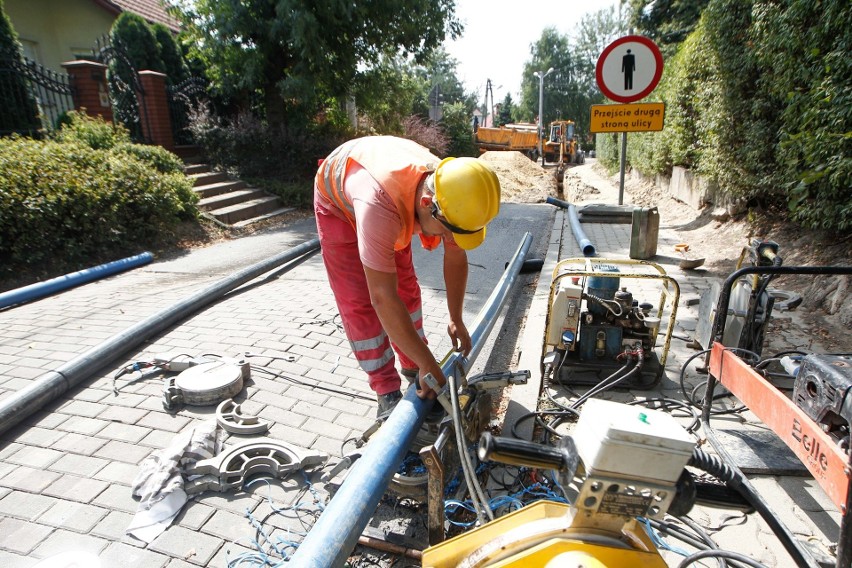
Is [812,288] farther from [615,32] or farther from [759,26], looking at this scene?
[615,32]

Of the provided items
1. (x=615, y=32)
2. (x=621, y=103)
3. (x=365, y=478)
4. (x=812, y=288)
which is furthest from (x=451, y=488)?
(x=615, y=32)

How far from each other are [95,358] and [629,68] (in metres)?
6.06

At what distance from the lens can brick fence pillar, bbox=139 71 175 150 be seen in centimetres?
1221

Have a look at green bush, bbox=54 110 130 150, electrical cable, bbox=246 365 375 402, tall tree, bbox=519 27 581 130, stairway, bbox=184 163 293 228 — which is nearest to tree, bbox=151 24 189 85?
stairway, bbox=184 163 293 228

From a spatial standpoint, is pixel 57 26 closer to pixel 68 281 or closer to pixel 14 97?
pixel 14 97

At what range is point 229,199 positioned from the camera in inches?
430

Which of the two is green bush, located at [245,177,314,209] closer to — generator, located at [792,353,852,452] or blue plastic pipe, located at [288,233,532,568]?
blue plastic pipe, located at [288,233,532,568]

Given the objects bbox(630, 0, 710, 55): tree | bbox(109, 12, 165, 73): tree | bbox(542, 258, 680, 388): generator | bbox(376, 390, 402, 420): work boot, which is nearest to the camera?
bbox(376, 390, 402, 420): work boot

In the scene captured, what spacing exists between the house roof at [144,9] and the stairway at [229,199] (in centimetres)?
818

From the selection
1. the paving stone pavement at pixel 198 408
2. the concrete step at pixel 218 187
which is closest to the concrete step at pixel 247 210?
the concrete step at pixel 218 187

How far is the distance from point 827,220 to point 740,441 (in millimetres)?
3398

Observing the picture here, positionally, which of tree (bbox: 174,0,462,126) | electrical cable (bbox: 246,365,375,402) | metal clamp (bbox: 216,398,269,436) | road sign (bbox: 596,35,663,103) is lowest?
electrical cable (bbox: 246,365,375,402)

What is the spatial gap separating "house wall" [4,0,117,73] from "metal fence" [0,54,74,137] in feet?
16.2

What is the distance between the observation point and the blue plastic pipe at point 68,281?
5398 mm
